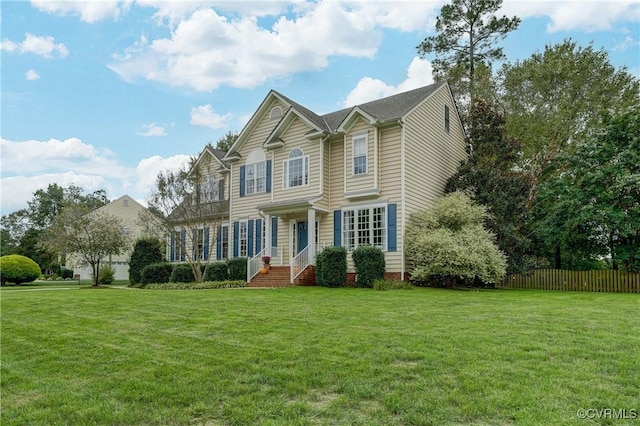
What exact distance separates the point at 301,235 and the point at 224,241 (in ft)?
19.2

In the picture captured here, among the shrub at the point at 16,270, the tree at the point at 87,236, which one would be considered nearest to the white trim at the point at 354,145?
the tree at the point at 87,236

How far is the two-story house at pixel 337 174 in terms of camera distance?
17688 mm

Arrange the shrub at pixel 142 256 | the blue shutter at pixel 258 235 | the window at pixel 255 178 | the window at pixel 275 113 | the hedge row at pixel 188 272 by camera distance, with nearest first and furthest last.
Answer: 1. the hedge row at pixel 188 272
2. the blue shutter at pixel 258 235
3. the window at pixel 275 113
4. the window at pixel 255 178
5. the shrub at pixel 142 256

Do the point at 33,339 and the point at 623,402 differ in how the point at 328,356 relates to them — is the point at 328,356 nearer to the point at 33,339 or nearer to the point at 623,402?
the point at 623,402

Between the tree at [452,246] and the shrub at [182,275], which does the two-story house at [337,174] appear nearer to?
the tree at [452,246]

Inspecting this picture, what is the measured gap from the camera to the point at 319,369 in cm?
472

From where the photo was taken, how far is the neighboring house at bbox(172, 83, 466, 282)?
17688 millimetres

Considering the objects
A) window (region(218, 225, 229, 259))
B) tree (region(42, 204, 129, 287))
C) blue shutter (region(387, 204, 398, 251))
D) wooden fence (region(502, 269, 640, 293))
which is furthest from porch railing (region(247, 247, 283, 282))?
wooden fence (region(502, 269, 640, 293))

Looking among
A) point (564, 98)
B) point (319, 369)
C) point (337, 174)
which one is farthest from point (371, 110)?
point (319, 369)

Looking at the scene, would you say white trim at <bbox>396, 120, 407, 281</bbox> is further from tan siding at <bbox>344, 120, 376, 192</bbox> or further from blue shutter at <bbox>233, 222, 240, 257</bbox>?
blue shutter at <bbox>233, 222, 240, 257</bbox>

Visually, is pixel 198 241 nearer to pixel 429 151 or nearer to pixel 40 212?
pixel 429 151

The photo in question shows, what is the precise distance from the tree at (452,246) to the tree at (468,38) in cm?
1345

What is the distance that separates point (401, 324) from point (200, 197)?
52.7 feet

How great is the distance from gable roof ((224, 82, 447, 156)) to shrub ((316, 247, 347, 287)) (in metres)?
5.47
